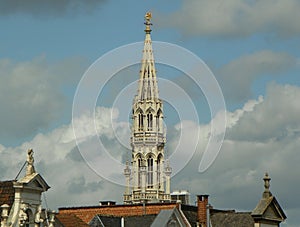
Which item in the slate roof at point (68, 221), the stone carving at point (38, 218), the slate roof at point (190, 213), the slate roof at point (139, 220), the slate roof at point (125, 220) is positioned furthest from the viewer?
the slate roof at point (190, 213)

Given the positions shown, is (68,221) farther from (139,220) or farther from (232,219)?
(232,219)

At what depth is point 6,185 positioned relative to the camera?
294 ft

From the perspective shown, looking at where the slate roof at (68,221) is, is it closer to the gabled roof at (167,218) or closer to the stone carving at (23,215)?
the gabled roof at (167,218)

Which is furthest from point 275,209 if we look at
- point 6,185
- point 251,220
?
point 6,185

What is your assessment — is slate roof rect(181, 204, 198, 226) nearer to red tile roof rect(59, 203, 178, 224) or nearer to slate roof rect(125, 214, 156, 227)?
red tile roof rect(59, 203, 178, 224)

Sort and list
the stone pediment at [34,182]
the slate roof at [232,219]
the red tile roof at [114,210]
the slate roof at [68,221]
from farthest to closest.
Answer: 1. the slate roof at [232,219]
2. the red tile roof at [114,210]
3. the slate roof at [68,221]
4. the stone pediment at [34,182]

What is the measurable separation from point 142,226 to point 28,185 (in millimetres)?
29875

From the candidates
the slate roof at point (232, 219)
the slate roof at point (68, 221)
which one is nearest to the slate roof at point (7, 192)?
the slate roof at point (68, 221)

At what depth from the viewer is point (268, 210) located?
115188mm

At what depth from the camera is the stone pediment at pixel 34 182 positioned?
8681 centimetres

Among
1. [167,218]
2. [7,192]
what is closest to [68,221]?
[167,218]

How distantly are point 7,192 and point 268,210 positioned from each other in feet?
110

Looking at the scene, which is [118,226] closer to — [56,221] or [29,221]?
[56,221]

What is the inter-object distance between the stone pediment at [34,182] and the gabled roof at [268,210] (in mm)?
30555
